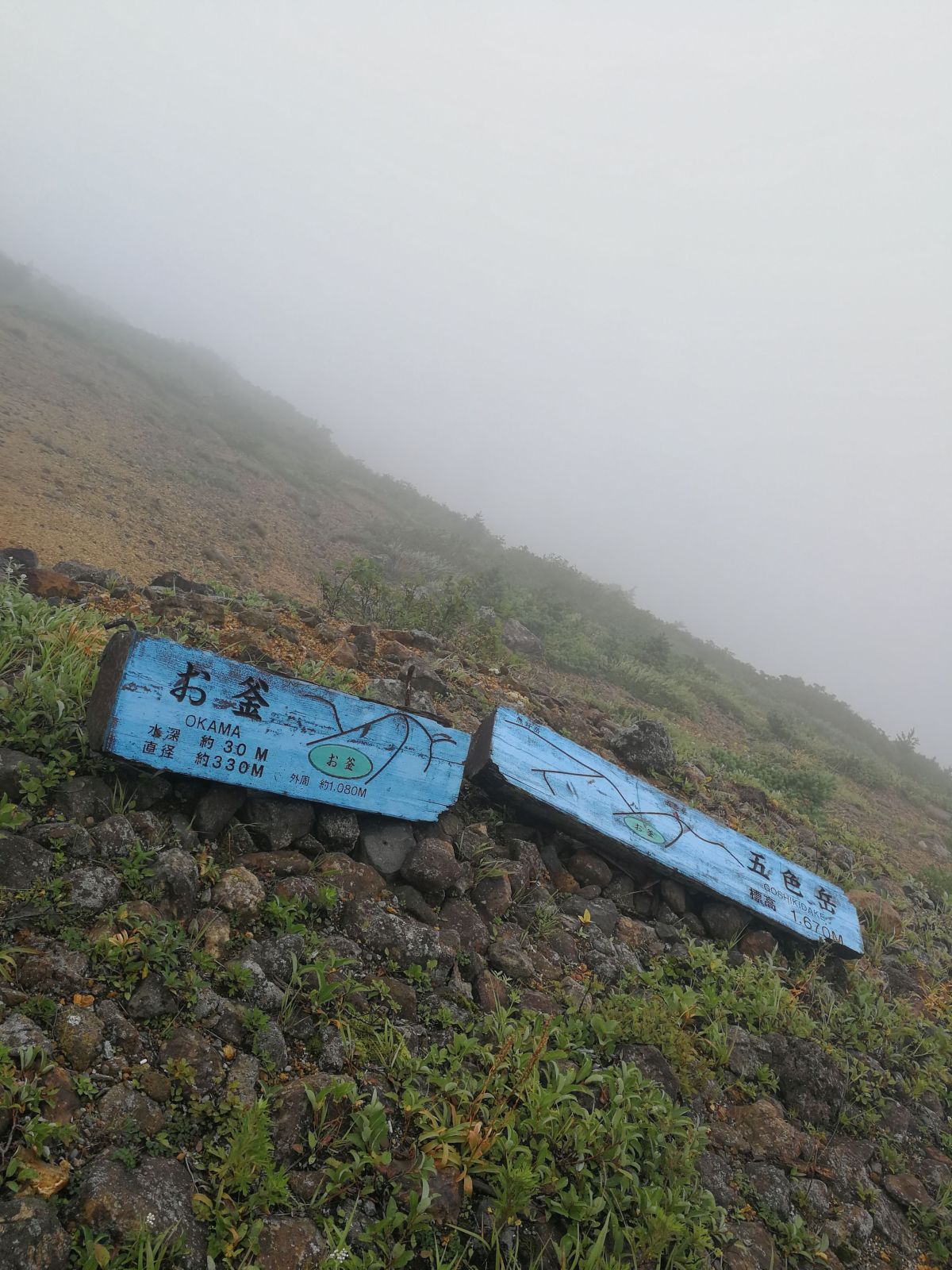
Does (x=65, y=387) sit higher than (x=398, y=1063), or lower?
lower

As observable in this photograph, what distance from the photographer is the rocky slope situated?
1918mm

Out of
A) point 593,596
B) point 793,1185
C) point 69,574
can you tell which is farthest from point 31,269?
point 793,1185

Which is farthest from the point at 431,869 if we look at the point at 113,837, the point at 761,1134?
the point at 761,1134

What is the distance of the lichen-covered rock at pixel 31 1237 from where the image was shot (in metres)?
1.53

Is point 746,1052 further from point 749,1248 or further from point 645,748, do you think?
point 645,748

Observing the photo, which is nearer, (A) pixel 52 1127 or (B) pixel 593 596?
(A) pixel 52 1127

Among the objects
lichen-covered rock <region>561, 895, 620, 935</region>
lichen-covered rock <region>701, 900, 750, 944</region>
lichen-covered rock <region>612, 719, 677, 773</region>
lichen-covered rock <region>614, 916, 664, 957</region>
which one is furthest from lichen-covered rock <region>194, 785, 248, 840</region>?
lichen-covered rock <region>612, 719, 677, 773</region>

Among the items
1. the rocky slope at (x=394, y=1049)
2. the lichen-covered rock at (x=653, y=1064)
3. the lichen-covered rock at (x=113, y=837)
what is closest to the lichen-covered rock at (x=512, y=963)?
the rocky slope at (x=394, y=1049)

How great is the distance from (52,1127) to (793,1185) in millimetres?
3051

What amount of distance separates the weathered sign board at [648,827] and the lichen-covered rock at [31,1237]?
2.94 m

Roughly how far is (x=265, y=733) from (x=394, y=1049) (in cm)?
159

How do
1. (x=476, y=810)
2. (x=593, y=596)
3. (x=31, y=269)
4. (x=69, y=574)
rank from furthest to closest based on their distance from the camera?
(x=31, y=269), (x=593, y=596), (x=69, y=574), (x=476, y=810)

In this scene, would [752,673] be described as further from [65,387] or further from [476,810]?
[65,387]

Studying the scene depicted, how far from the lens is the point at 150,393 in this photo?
68.9ft
